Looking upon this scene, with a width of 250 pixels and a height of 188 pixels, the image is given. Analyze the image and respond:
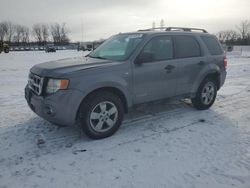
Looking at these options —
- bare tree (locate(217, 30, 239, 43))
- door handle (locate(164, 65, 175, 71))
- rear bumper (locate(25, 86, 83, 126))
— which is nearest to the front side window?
door handle (locate(164, 65, 175, 71))

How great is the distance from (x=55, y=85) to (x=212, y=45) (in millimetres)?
3987

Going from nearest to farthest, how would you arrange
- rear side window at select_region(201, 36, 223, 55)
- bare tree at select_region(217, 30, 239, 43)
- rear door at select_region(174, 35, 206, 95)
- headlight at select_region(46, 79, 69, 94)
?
→ headlight at select_region(46, 79, 69, 94) → rear door at select_region(174, 35, 206, 95) → rear side window at select_region(201, 36, 223, 55) → bare tree at select_region(217, 30, 239, 43)

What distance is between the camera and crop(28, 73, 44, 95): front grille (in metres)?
3.96

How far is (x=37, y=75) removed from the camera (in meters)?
4.10

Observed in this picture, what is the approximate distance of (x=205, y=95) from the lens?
229 inches

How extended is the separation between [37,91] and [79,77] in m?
0.83

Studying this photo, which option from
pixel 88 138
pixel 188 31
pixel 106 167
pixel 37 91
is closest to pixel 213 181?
pixel 106 167

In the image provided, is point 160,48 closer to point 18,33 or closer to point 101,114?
point 101,114

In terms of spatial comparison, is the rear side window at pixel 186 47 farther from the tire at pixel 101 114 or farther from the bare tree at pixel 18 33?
→ the bare tree at pixel 18 33

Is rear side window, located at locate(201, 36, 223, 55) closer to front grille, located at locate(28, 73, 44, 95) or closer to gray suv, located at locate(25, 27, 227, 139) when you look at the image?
gray suv, located at locate(25, 27, 227, 139)

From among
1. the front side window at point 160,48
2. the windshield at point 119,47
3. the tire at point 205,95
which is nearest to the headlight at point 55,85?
the windshield at point 119,47

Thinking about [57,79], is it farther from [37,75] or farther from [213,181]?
[213,181]

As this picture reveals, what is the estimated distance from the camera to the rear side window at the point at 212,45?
19.0ft

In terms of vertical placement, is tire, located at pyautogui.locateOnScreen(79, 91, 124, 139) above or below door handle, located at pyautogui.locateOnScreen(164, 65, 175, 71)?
below
